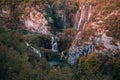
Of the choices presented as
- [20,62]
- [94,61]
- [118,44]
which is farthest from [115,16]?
[20,62]

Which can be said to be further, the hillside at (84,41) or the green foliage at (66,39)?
the green foliage at (66,39)

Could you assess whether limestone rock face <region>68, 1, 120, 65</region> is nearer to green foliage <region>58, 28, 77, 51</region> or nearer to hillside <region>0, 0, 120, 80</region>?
hillside <region>0, 0, 120, 80</region>

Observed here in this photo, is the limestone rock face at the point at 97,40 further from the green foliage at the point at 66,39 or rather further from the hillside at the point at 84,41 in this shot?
the green foliage at the point at 66,39

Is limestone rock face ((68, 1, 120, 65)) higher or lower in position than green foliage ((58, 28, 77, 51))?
higher

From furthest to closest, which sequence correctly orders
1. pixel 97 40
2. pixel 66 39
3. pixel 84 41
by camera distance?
pixel 66 39, pixel 84 41, pixel 97 40

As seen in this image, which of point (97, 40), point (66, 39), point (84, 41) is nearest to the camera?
point (97, 40)

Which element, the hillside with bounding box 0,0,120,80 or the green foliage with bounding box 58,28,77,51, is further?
the green foliage with bounding box 58,28,77,51


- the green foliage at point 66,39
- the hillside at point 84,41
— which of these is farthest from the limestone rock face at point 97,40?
the green foliage at point 66,39

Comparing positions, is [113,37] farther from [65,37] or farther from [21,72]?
[21,72]

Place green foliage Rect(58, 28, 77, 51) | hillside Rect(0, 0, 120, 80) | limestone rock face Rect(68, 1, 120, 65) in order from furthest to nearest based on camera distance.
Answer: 1. green foliage Rect(58, 28, 77, 51)
2. limestone rock face Rect(68, 1, 120, 65)
3. hillside Rect(0, 0, 120, 80)

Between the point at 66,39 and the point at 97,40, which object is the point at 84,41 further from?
the point at 66,39

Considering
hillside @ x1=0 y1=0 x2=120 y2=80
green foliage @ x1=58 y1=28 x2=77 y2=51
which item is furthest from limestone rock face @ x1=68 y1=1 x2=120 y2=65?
green foliage @ x1=58 y1=28 x2=77 y2=51

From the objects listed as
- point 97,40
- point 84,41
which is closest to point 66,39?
point 84,41
